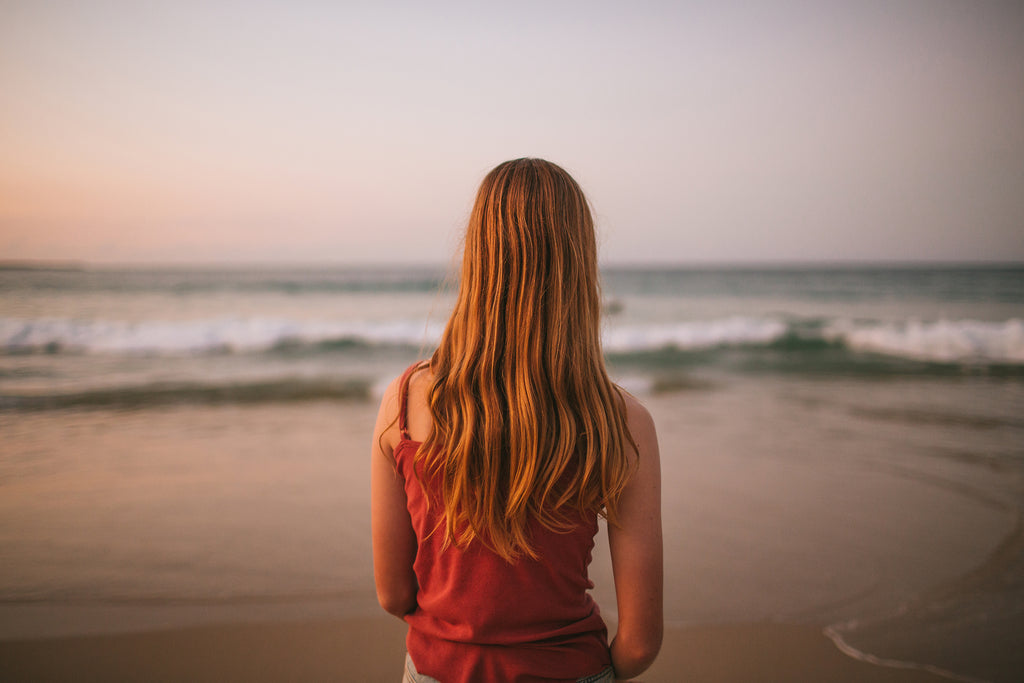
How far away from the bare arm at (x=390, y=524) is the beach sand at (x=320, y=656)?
133cm

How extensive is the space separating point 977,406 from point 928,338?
661 centimetres

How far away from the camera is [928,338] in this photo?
12.5 m

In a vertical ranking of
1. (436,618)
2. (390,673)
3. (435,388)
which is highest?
(435,388)

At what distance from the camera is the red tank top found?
1234mm

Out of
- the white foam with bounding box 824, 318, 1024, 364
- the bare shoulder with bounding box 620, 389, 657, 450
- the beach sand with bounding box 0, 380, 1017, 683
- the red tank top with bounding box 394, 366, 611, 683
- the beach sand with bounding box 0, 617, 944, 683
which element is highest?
the bare shoulder with bounding box 620, 389, 657, 450

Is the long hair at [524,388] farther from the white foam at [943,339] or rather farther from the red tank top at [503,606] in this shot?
the white foam at [943,339]

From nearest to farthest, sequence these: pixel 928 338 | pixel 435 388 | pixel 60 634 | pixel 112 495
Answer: pixel 435 388
pixel 60 634
pixel 112 495
pixel 928 338

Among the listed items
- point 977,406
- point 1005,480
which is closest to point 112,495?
point 1005,480

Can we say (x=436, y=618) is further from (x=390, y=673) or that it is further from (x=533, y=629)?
(x=390, y=673)

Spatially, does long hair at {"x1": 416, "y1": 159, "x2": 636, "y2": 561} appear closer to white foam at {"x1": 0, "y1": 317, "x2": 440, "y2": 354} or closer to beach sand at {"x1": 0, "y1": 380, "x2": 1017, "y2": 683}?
beach sand at {"x1": 0, "y1": 380, "x2": 1017, "y2": 683}

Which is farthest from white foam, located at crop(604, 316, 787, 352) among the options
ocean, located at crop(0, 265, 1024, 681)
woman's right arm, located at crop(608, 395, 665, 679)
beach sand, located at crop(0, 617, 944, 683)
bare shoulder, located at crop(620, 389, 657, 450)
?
bare shoulder, located at crop(620, 389, 657, 450)

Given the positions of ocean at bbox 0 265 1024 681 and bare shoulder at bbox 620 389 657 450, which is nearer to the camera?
bare shoulder at bbox 620 389 657 450

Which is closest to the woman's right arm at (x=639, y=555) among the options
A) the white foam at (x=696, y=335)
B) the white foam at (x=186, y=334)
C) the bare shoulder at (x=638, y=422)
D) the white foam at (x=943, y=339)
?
the bare shoulder at (x=638, y=422)

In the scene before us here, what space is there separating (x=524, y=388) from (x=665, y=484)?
11.7ft
